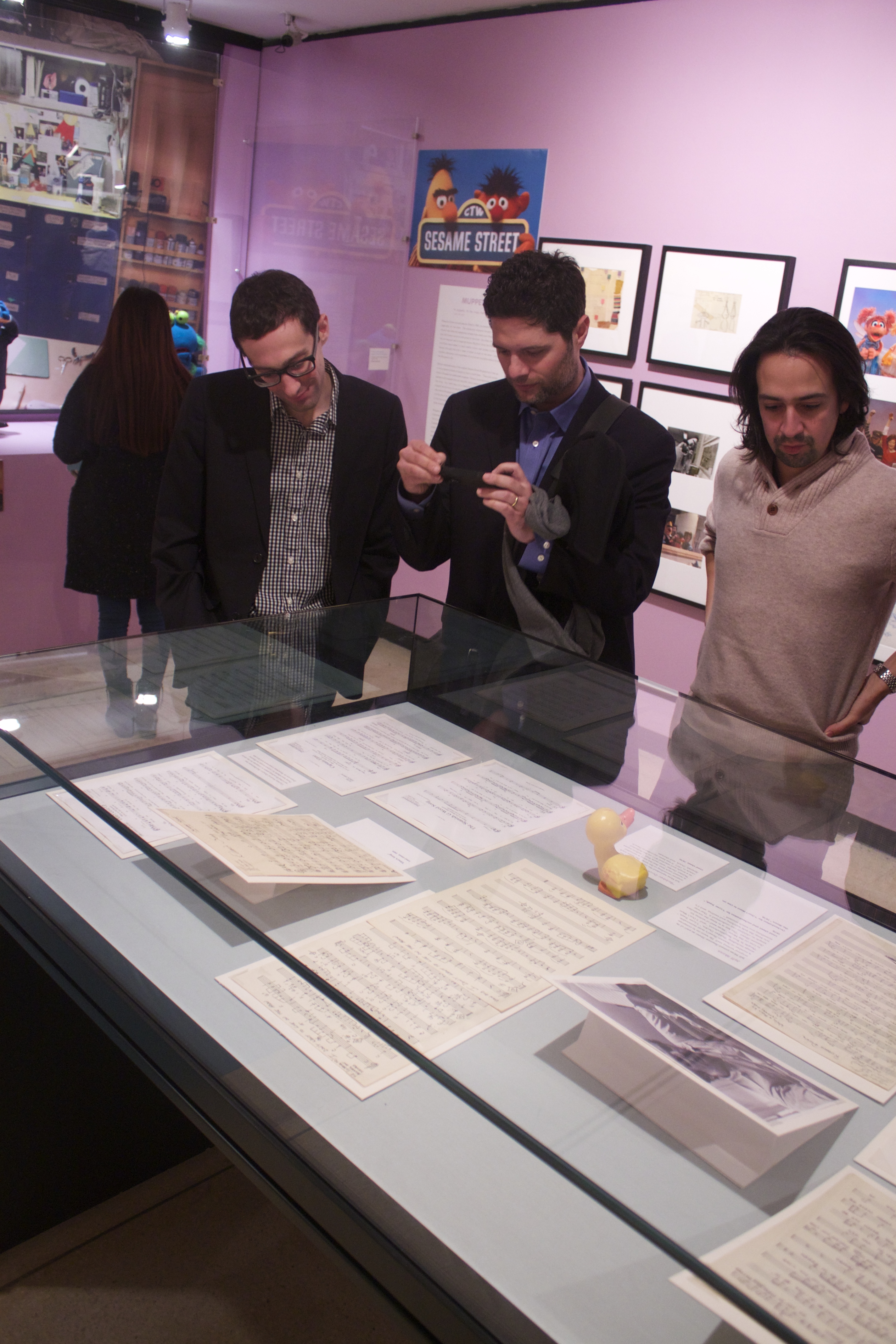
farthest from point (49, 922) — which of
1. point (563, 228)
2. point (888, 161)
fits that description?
point (563, 228)

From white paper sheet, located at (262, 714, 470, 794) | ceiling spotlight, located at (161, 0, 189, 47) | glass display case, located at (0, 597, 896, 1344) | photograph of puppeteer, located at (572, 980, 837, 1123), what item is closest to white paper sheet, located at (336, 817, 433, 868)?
glass display case, located at (0, 597, 896, 1344)

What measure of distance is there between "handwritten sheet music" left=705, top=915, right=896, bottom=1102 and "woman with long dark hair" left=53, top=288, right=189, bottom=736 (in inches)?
118

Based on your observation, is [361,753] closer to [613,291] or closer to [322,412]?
[322,412]

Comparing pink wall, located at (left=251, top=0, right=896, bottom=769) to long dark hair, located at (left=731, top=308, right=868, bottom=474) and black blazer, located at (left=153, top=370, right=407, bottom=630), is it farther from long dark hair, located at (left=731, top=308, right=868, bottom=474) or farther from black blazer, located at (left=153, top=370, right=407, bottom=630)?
black blazer, located at (left=153, top=370, right=407, bottom=630)

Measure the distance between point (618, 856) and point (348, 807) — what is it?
0.41m

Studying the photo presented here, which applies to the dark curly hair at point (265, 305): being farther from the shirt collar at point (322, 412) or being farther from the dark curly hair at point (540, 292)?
the dark curly hair at point (540, 292)

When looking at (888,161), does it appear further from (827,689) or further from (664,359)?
(827,689)

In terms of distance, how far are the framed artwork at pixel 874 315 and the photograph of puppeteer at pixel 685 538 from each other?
2.81 feet

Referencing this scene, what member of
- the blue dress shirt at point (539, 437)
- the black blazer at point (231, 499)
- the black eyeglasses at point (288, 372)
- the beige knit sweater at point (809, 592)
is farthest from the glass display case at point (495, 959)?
the black eyeglasses at point (288, 372)

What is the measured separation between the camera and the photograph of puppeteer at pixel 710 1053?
99 cm

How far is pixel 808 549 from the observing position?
6.72 ft

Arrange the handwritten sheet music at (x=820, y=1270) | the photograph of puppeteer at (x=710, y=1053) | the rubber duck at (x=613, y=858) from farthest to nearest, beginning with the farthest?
the rubber duck at (x=613, y=858) < the photograph of puppeteer at (x=710, y=1053) < the handwritten sheet music at (x=820, y=1270)

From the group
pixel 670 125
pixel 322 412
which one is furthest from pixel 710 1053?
A: pixel 670 125

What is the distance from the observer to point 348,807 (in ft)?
5.10
